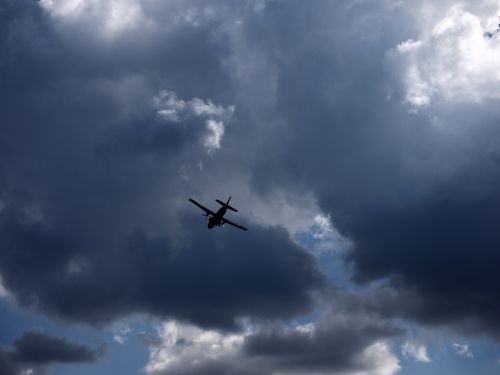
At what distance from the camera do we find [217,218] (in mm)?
117750

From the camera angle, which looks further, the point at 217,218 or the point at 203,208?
the point at 217,218

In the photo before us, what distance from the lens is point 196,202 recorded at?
111 meters

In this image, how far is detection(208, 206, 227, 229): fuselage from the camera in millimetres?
116281

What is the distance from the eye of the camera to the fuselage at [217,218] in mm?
116281

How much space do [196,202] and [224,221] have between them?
11.3 m

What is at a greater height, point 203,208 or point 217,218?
point 203,208

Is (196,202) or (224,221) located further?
(224,221)

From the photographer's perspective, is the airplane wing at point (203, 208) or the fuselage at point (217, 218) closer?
the airplane wing at point (203, 208)

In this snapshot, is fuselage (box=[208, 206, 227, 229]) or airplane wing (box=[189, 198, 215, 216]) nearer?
airplane wing (box=[189, 198, 215, 216])

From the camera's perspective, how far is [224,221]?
118562 mm
